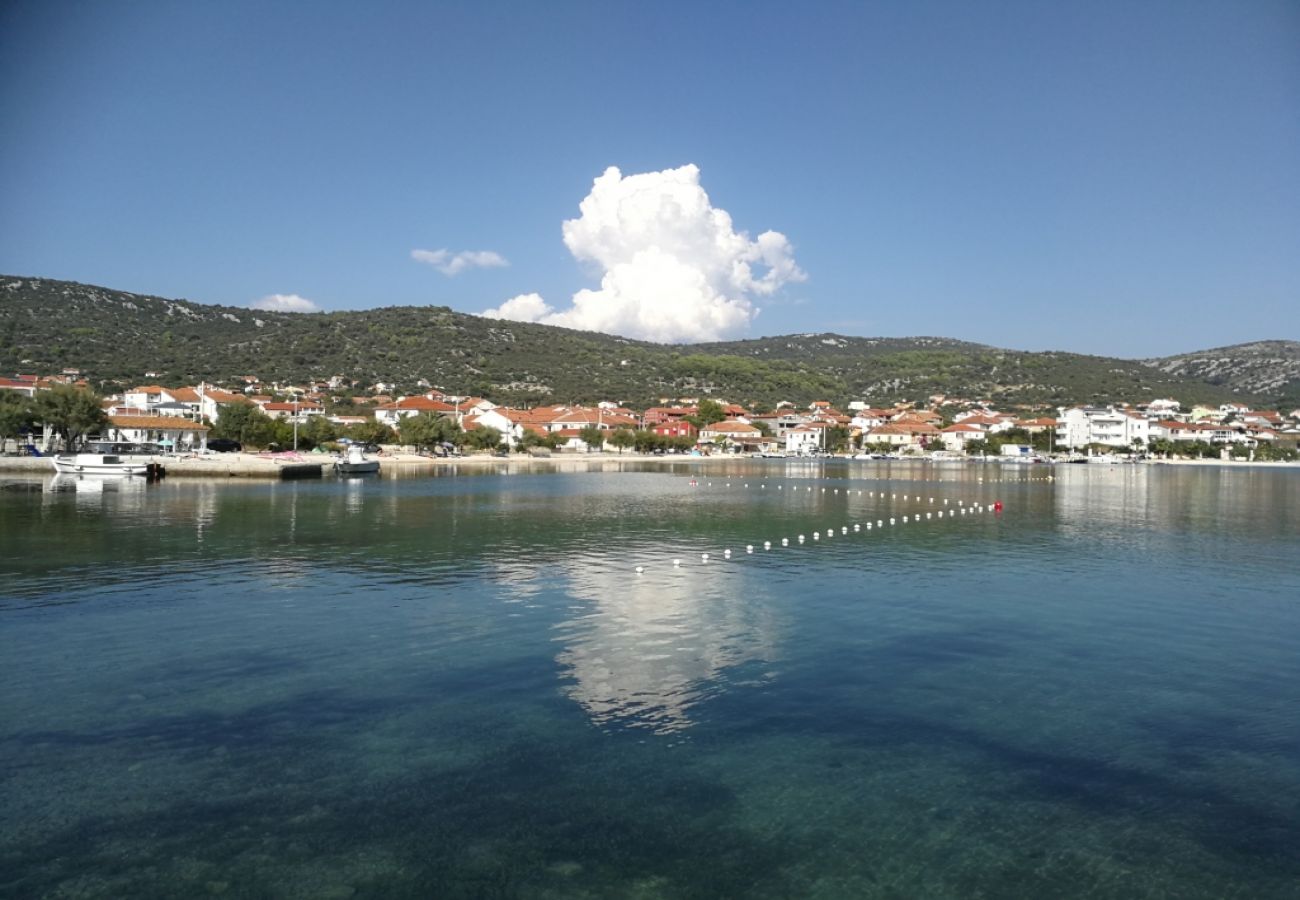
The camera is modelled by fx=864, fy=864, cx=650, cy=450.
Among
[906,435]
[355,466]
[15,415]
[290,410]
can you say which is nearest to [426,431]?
[290,410]

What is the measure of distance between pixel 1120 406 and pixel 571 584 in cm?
16100

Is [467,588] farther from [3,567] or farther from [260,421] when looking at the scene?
[260,421]

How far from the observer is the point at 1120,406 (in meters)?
155

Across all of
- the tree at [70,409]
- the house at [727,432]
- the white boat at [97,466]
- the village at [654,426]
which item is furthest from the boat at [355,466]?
the house at [727,432]

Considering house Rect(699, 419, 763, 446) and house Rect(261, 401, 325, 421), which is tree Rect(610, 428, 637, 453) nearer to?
house Rect(699, 419, 763, 446)

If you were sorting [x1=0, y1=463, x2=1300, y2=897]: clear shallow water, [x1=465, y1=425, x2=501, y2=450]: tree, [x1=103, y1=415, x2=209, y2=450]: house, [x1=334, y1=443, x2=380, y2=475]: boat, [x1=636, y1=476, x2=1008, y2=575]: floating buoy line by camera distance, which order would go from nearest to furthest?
1. [x1=0, y1=463, x2=1300, y2=897]: clear shallow water
2. [x1=636, y1=476, x2=1008, y2=575]: floating buoy line
3. [x1=334, y1=443, x2=380, y2=475]: boat
4. [x1=103, y1=415, x2=209, y2=450]: house
5. [x1=465, y1=425, x2=501, y2=450]: tree

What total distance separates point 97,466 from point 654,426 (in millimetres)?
90815

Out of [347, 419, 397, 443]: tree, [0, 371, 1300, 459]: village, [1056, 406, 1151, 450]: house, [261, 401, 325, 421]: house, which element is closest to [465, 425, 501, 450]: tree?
[0, 371, 1300, 459]: village

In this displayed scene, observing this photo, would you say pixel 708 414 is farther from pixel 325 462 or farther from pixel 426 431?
pixel 325 462

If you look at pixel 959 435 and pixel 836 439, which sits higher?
pixel 959 435

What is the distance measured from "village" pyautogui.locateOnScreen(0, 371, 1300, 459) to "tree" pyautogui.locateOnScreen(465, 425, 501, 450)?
16 cm

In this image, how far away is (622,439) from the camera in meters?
120

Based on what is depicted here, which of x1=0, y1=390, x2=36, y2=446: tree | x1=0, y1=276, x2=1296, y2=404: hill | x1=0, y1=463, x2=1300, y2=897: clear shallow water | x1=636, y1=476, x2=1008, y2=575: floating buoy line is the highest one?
x1=0, y1=276, x2=1296, y2=404: hill

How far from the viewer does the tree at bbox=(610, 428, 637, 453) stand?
119 m
